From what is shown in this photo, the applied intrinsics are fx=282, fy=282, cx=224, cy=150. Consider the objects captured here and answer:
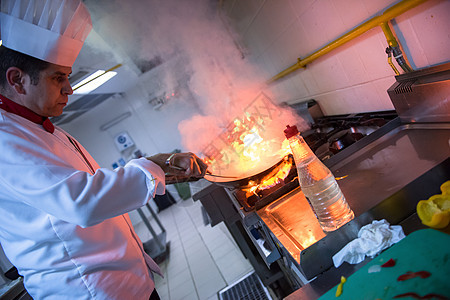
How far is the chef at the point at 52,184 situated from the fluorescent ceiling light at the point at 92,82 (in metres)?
3.02

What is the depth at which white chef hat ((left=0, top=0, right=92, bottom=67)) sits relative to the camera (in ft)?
4.09

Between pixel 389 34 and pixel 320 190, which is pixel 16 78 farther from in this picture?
pixel 389 34

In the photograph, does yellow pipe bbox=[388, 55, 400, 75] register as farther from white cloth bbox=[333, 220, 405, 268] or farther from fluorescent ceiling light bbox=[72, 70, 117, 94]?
fluorescent ceiling light bbox=[72, 70, 117, 94]

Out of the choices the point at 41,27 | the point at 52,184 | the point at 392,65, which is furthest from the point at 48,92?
the point at 392,65

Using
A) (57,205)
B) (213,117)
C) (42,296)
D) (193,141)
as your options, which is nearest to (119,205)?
(57,205)

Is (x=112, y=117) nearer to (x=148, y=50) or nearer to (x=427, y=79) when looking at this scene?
(x=148, y=50)

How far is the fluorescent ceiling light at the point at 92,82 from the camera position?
416 cm

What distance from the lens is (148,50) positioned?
173 inches

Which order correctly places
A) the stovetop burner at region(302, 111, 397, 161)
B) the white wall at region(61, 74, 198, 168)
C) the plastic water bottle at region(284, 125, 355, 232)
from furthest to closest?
the white wall at region(61, 74, 198, 168), the stovetop burner at region(302, 111, 397, 161), the plastic water bottle at region(284, 125, 355, 232)

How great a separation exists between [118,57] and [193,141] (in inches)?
76.2

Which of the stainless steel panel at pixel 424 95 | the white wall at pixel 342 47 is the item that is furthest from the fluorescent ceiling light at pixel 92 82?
the stainless steel panel at pixel 424 95

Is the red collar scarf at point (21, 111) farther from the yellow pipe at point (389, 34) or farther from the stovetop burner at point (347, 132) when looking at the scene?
the yellow pipe at point (389, 34)

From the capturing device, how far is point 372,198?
104 cm

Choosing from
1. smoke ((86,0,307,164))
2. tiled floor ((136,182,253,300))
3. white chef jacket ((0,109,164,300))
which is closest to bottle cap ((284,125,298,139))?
white chef jacket ((0,109,164,300))
